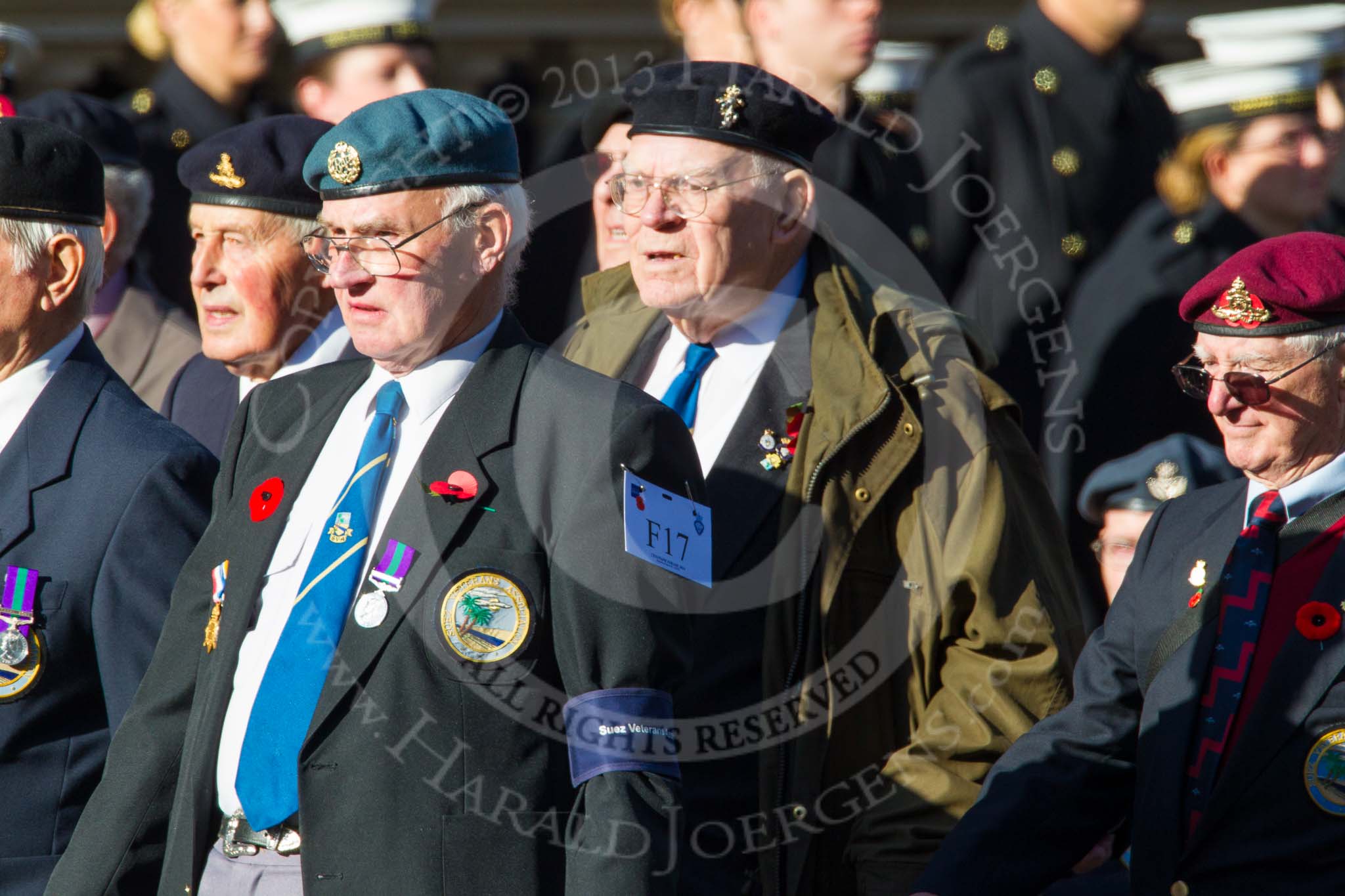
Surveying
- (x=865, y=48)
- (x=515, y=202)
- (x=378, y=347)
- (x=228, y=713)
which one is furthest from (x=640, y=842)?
(x=865, y=48)

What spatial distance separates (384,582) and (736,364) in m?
1.20

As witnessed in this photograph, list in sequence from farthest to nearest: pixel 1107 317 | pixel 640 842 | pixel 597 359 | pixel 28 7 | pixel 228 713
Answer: pixel 28 7 → pixel 1107 317 → pixel 597 359 → pixel 228 713 → pixel 640 842

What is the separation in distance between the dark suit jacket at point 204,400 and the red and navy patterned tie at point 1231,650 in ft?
8.40

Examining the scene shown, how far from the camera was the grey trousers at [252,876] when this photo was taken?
3.31m

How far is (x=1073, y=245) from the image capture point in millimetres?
6215

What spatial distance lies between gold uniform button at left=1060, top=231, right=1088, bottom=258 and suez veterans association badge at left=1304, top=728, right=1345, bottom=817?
3.09 metres

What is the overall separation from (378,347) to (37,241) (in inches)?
40.6

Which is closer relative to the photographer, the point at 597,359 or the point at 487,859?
the point at 487,859

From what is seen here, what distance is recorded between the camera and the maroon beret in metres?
3.53

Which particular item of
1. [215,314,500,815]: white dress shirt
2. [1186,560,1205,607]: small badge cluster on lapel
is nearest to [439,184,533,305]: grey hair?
[215,314,500,815]: white dress shirt

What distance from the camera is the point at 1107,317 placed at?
595 cm

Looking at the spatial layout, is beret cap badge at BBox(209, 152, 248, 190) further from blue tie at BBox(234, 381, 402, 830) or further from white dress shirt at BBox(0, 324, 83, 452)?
blue tie at BBox(234, 381, 402, 830)

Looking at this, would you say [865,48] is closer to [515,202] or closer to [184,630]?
[515,202]

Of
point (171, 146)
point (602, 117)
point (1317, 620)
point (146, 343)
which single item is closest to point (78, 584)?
point (146, 343)
